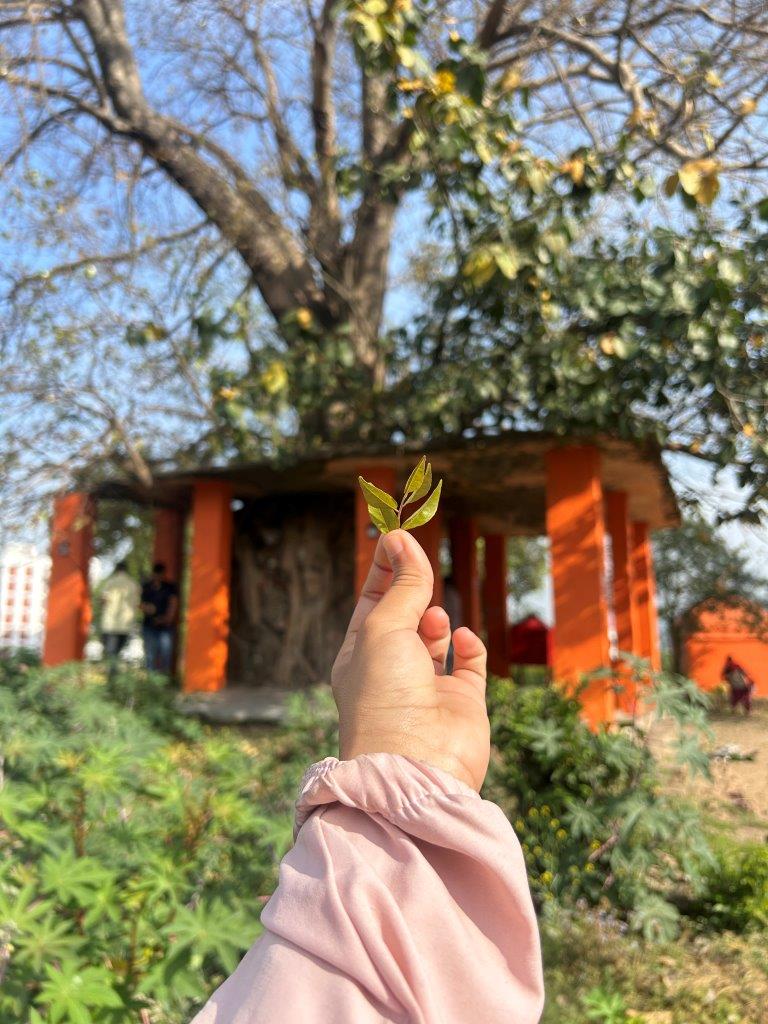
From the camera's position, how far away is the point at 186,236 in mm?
8539

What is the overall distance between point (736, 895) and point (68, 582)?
26.6 feet

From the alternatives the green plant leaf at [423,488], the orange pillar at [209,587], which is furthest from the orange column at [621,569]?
the green plant leaf at [423,488]

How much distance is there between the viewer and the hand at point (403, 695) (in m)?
0.87

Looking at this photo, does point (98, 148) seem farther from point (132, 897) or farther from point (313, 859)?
point (313, 859)

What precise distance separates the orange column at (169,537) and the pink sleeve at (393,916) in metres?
11.0

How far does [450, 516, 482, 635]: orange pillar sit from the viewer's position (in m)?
11.2

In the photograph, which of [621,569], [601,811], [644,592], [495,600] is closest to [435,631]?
[601,811]

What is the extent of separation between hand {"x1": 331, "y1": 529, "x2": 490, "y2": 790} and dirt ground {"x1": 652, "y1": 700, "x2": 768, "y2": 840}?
459 centimetres

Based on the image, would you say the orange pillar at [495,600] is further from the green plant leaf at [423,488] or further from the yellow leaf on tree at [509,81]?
the green plant leaf at [423,488]

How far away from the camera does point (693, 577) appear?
1173cm

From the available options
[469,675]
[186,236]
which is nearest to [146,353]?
[186,236]

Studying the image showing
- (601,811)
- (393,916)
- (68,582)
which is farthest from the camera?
(68,582)

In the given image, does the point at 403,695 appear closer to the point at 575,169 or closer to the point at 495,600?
the point at 575,169

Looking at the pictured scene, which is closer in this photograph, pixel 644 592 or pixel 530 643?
pixel 644 592
